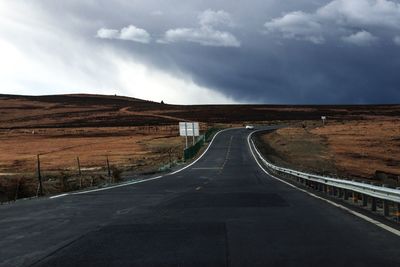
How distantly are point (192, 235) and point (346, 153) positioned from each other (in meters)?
49.3

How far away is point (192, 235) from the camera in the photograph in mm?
10258

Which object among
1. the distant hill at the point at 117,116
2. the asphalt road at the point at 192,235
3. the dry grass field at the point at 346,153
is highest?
the distant hill at the point at 117,116

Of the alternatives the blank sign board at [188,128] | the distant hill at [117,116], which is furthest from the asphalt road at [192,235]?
the distant hill at [117,116]

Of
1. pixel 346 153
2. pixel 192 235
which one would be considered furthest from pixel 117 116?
pixel 192 235

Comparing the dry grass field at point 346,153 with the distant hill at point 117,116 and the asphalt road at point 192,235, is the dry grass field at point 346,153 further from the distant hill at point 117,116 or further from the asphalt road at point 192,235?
the distant hill at point 117,116

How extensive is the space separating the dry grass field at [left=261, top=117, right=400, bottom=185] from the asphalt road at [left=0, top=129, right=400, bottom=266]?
2210 centimetres

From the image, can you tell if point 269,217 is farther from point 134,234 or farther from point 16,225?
point 16,225

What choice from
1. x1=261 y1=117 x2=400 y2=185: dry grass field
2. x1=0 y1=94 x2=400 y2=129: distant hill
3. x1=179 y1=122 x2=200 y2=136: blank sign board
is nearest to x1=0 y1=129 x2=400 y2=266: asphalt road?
x1=261 y1=117 x2=400 y2=185: dry grass field

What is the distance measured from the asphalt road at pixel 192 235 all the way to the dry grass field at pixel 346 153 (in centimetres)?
2210

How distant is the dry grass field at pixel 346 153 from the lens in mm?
42688

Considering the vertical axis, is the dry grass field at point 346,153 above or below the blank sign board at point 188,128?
below

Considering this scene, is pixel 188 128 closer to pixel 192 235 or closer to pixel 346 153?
pixel 346 153

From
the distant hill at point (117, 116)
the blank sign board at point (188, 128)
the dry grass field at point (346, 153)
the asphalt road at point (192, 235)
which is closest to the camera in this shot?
the asphalt road at point (192, 235)

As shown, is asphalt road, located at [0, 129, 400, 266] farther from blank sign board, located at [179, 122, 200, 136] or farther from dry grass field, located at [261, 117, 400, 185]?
blank sign board, located at [179, 122, 200, 136]
